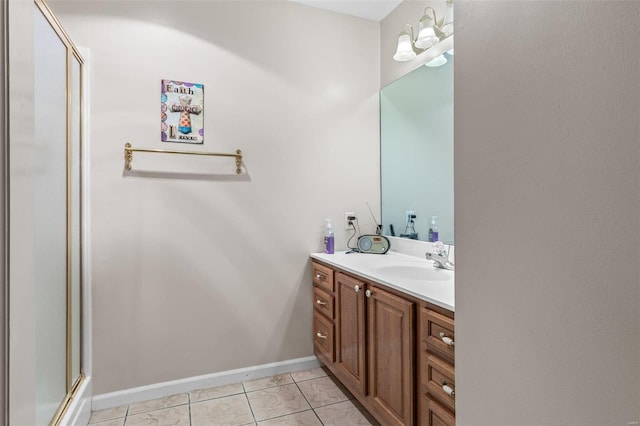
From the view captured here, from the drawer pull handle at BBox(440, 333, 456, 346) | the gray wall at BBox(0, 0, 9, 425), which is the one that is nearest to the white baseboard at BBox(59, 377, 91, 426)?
the gray wall at BBox(0, 0, 9, 425)

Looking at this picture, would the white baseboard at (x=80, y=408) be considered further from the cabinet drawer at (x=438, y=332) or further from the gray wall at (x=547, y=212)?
the gray wall at (x=547, y=212)

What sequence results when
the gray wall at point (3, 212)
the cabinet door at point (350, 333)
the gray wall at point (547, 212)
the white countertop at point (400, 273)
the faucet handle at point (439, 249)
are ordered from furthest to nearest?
1. the faucet handle at point (439, 249)
2. the cabinet door at point (350, 333)
3. the white countertop at point (400, 273)
4. the gray wall at point (3, 212)
5. the gray wall at point (547, 212)

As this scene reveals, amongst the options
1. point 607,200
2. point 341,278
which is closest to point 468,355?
point 607,200

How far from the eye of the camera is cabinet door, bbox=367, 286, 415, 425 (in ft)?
4.53

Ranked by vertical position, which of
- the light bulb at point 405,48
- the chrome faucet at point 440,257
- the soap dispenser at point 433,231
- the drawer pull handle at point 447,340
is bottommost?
the drawer pull handle at point 447,340

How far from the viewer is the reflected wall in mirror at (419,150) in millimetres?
1989

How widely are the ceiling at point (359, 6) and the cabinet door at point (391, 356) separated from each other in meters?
1.93

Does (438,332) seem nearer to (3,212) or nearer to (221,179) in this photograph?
(3,212)

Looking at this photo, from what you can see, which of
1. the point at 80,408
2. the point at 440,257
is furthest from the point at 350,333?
the point at 80,408

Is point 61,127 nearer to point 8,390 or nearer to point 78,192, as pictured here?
point 78,192

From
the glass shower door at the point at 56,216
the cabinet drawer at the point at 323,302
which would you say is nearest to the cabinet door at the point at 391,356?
the cabinet drawer at the point at 323,302

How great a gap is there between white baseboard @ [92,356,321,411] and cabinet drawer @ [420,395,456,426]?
3.84 feet

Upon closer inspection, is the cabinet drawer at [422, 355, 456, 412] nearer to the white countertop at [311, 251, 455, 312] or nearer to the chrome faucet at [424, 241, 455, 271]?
the white countertop at [311, 251, 455, 312]

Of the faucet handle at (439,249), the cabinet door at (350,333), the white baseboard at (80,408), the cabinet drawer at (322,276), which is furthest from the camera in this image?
the cabinet drawer at (322,276)
